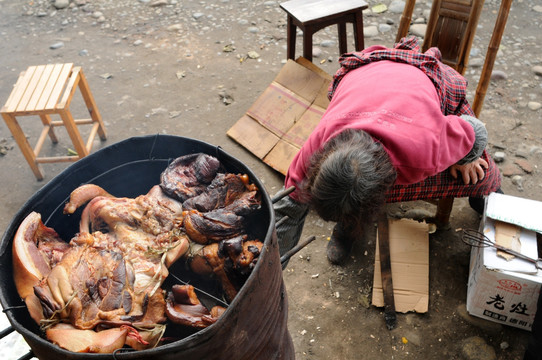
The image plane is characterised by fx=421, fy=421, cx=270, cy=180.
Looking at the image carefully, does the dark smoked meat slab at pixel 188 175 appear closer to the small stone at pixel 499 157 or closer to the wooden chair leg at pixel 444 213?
the wooden chair leg at pixel 444 213

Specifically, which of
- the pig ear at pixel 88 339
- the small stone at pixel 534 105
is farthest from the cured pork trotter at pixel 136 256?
the small stone at pixel 534 105

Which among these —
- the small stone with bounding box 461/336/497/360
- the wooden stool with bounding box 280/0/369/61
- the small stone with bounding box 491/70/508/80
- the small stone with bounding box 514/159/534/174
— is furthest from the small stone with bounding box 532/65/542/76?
the small stone with bounding box 461/336/497/360

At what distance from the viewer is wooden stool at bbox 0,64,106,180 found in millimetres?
3393

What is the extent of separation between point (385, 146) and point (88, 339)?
1.41m

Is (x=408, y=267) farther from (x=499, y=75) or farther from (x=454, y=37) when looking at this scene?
(x=499, y=75)

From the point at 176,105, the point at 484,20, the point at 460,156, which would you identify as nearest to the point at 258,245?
the point at 460,156

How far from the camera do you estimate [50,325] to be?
1.42m

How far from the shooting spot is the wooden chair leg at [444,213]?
118 inches

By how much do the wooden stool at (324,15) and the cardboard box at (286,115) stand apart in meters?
0.27

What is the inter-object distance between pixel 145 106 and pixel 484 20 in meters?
4.22

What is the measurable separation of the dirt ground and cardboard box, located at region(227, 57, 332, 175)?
15cm

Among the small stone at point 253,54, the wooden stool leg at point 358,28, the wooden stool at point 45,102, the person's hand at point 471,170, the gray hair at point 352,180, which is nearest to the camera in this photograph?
the gray hair at point 352,180

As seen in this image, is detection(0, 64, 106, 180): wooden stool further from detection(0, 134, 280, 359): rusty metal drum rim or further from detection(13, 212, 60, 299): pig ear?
detection(13, 212, 60, 299): pig ear

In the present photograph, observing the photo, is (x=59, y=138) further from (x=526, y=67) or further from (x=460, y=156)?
(x=526, y=67)
